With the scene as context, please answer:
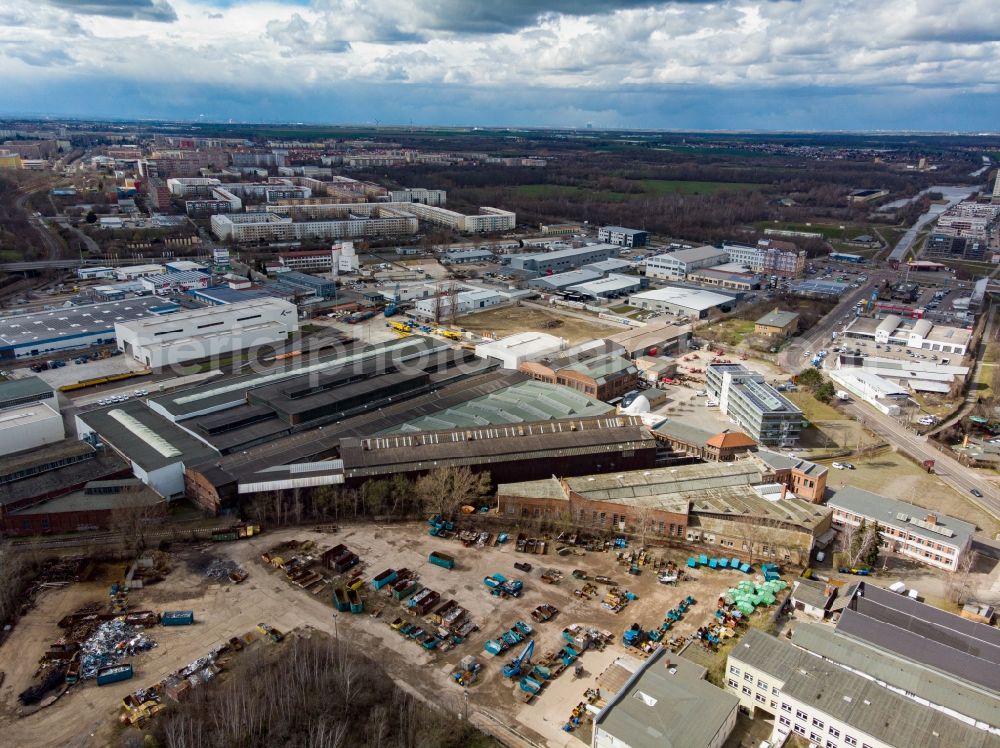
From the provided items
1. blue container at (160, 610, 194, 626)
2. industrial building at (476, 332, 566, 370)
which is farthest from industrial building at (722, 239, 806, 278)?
blue container at (160, 610, 194, 626)

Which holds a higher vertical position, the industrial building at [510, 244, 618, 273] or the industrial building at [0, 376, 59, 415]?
the industrial building at [510, 244, 618, 273]

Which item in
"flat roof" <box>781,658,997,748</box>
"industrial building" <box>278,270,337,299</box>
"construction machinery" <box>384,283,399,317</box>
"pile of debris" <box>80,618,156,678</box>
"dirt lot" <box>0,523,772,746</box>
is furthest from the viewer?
"industrial building" <box>278,270,337,299</box>

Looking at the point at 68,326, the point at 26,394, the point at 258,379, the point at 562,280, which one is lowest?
the point at 68,326

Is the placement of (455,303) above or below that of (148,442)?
above

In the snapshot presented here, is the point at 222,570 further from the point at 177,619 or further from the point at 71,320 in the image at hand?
the point at 71,320

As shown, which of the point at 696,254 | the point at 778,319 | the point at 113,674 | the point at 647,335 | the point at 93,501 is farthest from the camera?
the point at 696,254

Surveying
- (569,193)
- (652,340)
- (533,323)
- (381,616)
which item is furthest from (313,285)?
(569,193)

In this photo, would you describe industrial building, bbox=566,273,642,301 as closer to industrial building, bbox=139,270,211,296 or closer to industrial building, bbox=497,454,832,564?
industrial building, bbox=139,270,211,296
